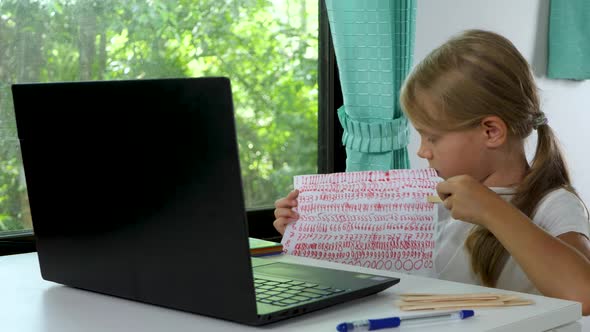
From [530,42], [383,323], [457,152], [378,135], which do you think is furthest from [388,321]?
[530,42]

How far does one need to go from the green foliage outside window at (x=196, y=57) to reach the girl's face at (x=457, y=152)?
24.3 inches

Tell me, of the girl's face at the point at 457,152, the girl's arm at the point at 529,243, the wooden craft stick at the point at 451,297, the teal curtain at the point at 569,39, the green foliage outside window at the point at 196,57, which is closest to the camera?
the wooden craft stick at the point at 451,297

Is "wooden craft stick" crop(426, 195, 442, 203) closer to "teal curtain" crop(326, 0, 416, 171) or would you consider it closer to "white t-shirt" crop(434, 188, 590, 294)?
"white t-shirt" crop(434, 188, 590, 294)

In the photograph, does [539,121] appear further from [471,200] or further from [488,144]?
[471,200]

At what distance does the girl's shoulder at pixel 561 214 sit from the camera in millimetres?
1295

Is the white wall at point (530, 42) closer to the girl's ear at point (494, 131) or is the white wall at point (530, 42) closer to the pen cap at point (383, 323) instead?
the girl's ear at point (494, 131)

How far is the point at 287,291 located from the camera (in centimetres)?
95

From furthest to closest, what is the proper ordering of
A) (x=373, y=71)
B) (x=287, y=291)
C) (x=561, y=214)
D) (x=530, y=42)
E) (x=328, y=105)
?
1. (x=530, y=42)
2. (x=328, y=105)
3. (x=373, y=71)
4. (x=561, y=214)
5. (x=287, y=291)

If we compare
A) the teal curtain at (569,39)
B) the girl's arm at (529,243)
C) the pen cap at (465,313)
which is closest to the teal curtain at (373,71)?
the girl's arm at (529,243)

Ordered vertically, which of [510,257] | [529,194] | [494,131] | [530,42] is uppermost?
[530,42]

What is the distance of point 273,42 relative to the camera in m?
1.97

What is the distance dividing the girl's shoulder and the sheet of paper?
179mm

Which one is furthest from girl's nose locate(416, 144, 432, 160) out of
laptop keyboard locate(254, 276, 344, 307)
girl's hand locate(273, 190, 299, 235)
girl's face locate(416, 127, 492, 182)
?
laptop keyboard locate(254, 276, 344, 307)

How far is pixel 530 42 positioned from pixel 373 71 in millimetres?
811
